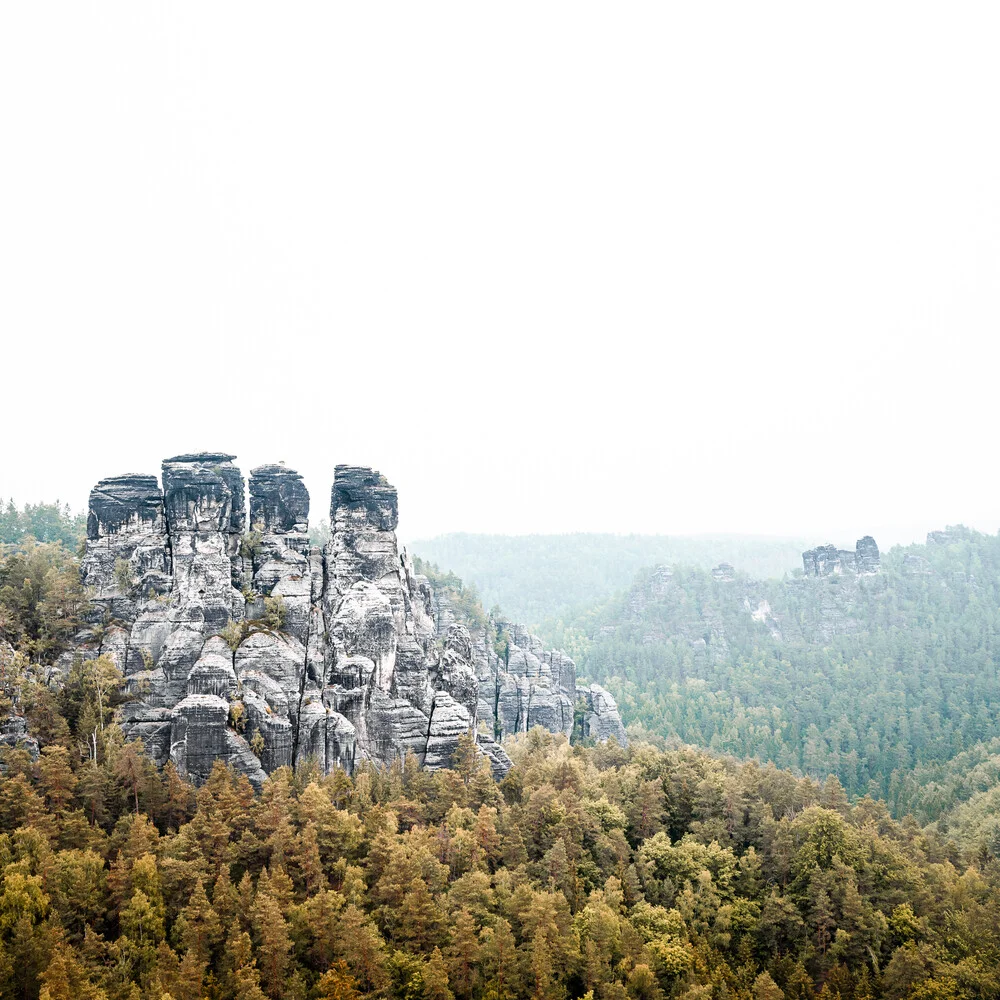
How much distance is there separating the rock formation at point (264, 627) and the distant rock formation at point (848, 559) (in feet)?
346

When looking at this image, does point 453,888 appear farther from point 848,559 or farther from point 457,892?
point 848,559

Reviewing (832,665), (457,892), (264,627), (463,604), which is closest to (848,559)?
(832,665)

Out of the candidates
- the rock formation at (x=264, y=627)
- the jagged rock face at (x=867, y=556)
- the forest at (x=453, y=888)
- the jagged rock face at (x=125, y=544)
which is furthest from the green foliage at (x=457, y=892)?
the jagged rock face at (x=867, y=556)

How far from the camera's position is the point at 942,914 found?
119 ft

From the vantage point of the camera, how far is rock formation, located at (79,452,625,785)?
4178 centimetres

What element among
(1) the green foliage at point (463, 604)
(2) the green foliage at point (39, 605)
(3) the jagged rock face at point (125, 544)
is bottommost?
(1) the green foliage at point (463, 604)

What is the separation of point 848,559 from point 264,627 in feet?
394

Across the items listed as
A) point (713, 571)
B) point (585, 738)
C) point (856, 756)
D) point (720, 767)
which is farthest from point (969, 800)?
point (713, 571)

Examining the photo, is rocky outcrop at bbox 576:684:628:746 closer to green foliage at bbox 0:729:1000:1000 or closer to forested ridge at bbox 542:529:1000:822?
forested ridge at bbox 542:529:1000:822

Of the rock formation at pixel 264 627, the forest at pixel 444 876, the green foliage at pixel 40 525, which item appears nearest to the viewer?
the forest at pixel 444 876

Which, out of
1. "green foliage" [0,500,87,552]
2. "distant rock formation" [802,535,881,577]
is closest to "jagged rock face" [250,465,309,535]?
"green foliage" [0,500,87,552]

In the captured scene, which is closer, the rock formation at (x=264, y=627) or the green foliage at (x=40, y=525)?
the rock formation at (x=264, y=627)

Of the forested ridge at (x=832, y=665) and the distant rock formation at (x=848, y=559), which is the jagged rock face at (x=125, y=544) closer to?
the forested ridge at (x=832, y=665)

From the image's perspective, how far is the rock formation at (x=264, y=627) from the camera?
→ 4178 centimetres
